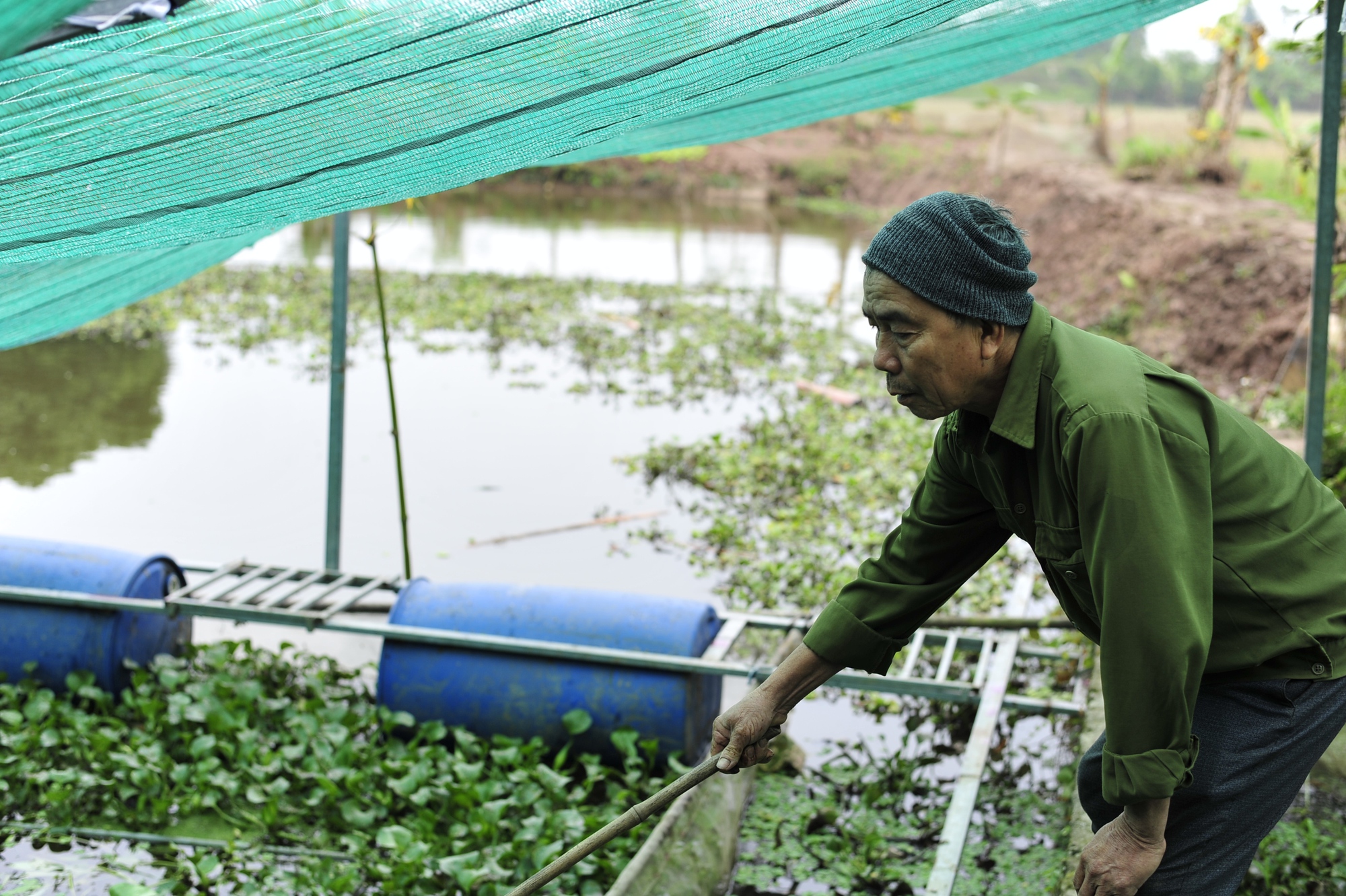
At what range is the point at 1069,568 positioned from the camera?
1.70 m

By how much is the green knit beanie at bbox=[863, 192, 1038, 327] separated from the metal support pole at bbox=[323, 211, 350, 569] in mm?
2918

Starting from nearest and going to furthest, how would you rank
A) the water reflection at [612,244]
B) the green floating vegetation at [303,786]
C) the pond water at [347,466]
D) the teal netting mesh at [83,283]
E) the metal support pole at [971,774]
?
the metal support pole at [971,774], the teal netting mesh at [83,283], the green floating vegetation at [303,786], the pond water at [347,466], the water reflection at [612,244]

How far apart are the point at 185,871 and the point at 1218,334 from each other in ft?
29.1

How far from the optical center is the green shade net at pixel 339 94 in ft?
6.15

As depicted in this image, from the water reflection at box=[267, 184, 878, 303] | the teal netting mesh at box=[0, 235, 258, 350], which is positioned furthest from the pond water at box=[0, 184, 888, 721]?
the water reflection at box=[267, 184, 878, 303]

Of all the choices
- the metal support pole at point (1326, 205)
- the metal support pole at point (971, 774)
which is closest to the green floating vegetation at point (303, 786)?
the metal support pole at point (971, 774)

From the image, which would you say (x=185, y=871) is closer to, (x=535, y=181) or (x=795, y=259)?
(x=795, y=259)

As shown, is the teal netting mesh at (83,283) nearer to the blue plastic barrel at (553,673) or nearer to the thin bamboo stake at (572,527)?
the blue plastic barrel at (553,673)

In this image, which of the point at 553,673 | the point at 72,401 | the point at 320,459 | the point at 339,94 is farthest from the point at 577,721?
the point at 72,401

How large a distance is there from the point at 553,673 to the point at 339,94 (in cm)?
207

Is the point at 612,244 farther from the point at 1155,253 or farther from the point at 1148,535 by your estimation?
the point at 1148,535

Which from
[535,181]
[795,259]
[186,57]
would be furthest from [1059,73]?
[186,57]

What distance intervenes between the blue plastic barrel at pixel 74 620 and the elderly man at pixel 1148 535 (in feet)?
10.1

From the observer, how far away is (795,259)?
17.7 meters
